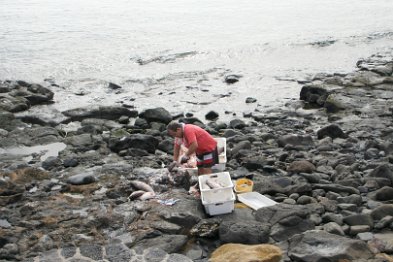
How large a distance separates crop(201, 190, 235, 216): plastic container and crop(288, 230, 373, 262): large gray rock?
1.64 meters

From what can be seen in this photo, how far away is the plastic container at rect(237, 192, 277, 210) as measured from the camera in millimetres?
10688


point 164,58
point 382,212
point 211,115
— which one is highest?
point 164,58

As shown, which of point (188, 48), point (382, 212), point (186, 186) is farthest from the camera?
point (188, 48)

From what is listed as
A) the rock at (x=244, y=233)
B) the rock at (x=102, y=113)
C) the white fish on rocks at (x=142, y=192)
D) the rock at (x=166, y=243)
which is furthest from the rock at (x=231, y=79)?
the rock at (x=166, y=243)

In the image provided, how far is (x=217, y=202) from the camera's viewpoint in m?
9.98

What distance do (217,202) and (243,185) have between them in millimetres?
1846

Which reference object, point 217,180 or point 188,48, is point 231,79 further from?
point 217,180

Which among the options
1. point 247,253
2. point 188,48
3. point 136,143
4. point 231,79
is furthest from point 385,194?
point 188,48

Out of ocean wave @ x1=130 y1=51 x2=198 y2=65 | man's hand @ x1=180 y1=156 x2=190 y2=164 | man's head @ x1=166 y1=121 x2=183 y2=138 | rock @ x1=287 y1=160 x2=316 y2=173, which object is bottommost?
rock @ x1=287 y1=160 x2=316 y2=173

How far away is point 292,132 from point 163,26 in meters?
27.3

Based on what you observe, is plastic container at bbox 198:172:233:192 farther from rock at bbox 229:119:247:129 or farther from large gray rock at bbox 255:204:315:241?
rock at bbox 229:119:247:129

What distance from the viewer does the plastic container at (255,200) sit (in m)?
10.7

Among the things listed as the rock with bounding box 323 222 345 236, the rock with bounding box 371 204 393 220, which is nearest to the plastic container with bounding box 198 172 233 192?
the rock with bounding box 323 222 345 236

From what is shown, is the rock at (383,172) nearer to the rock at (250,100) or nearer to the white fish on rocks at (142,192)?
the white fish on rocks at (142,192)
